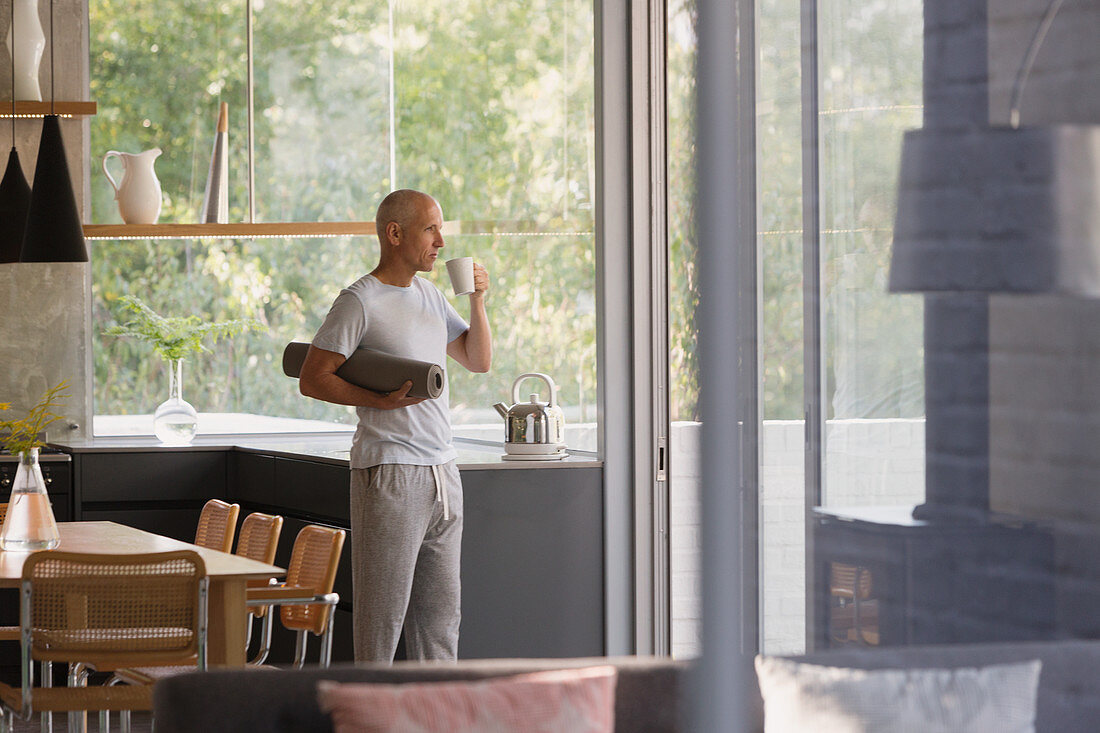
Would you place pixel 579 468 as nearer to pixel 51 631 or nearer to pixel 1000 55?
pixel 51 631

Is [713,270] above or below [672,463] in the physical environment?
above

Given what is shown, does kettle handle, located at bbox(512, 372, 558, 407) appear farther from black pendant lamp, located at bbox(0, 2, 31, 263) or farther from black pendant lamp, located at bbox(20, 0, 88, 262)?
black pendant lamp, located at bbox(0, 2, 31, 263)

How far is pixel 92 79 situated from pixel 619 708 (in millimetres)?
4211

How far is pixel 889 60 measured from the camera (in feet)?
1.30

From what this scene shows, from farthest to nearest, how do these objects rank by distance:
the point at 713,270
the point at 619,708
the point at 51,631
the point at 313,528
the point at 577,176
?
the point at 577,176 → the point at 313,528 → the point at 51,631 → the point at 619,708 → the point at 713,270

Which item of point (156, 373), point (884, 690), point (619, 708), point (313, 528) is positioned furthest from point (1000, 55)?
point (156, 373)

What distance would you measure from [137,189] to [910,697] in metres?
5.00

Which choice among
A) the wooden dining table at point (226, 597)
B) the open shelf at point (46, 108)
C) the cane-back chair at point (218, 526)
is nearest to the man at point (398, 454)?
the wooden dining table at point (226, 597)

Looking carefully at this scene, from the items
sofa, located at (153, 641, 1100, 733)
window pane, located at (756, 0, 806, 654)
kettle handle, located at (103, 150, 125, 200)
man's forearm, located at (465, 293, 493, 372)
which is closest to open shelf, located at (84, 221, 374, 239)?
kettle handle, located at (103, 150, 125, 200)

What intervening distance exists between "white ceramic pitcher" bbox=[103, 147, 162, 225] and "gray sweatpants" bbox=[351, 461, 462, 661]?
2.20 meters

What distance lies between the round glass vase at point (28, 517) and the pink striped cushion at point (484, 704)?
1.44 meters

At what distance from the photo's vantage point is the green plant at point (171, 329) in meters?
5.10

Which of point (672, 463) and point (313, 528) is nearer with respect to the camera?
point (313, 528)

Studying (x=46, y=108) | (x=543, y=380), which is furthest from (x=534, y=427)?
(x=46, y=108)
